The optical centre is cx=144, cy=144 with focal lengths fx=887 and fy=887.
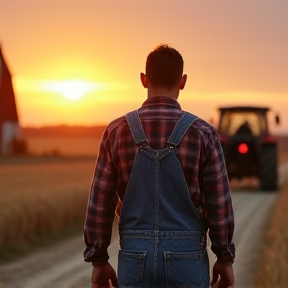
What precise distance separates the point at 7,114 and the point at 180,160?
39455mm

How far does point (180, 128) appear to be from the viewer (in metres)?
3.20

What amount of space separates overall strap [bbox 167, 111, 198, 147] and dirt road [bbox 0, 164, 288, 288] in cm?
334

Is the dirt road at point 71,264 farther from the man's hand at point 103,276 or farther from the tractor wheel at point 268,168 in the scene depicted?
the tractor wheel at point 268,168

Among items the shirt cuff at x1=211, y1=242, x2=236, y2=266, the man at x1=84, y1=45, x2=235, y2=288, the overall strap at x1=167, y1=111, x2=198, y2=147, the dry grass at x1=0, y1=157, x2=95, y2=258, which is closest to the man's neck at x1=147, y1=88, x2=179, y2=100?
the man at x1=84, y1=45, x2=235, y2=288

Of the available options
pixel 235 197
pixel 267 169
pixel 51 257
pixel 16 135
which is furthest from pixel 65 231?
pixel 16 135

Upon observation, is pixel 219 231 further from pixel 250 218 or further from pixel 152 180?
pixel 250 218

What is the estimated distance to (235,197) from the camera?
18625 mm

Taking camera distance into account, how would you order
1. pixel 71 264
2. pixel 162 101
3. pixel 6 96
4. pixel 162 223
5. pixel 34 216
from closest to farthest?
pixel 162 223, pixel 162 101, pixel 71 264, pixel 34 216, pixel 6 96

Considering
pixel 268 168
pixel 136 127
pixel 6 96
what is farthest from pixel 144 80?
pixel 6 96

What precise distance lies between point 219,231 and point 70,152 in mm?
49101

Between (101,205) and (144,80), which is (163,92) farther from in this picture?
(101,205)

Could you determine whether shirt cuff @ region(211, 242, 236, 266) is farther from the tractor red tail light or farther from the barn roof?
the barn roof

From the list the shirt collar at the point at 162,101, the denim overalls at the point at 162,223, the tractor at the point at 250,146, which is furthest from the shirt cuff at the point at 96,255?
the tractor at the point at 250,146

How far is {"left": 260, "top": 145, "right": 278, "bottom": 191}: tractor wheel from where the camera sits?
19.9 m
